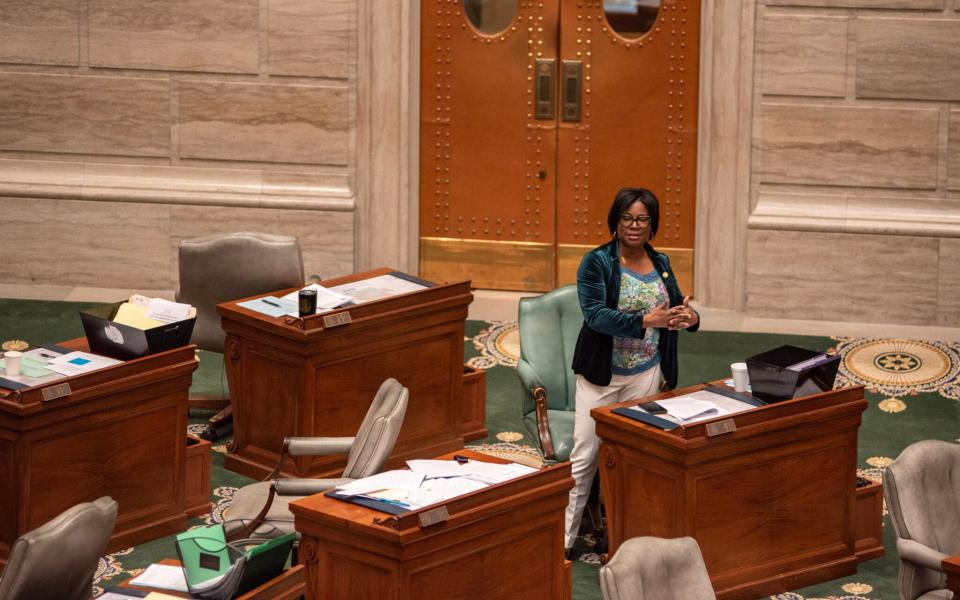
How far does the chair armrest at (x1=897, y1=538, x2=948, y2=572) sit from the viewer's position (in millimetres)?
5172

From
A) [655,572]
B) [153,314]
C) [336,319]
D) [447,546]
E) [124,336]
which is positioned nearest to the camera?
[655,572]

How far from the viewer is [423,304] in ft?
23.6

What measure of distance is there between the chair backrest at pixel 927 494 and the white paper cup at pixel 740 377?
0.88 metres

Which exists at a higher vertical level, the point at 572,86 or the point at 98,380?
the point at 572,86

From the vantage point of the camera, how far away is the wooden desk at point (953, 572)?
489 centimetres

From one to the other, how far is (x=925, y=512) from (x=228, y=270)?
383 centimetres

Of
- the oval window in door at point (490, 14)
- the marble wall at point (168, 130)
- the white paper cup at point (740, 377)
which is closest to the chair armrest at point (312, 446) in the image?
A: the white paper cup at point (740, 377)

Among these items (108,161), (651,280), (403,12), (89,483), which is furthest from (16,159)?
(651,280)

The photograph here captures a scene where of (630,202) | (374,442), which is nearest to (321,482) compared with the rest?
(374,442)

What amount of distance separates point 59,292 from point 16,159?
0.90 metres

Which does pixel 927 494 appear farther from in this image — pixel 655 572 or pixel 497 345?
pixel 497 345

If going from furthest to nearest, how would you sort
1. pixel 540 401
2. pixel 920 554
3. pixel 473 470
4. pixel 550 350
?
pixel 550 350 < pixel 540 401 < pixel 473 470 < pixel 920 554

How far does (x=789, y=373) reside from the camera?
6.05m

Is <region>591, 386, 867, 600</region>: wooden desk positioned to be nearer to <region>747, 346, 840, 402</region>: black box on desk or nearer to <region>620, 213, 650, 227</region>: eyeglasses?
<region>747, 346, 840, 402</region>: black box on desk
